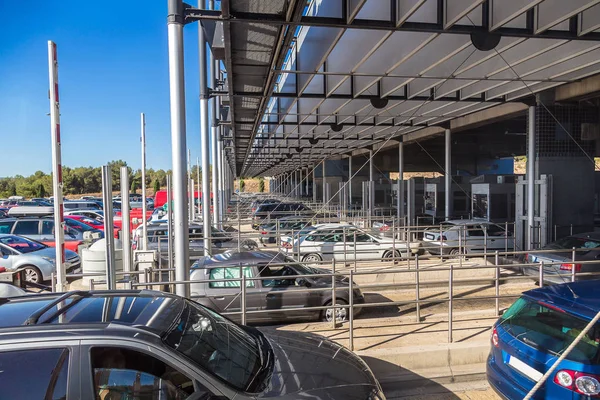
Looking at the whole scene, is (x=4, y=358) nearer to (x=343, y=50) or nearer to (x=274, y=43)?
(x=274, y=43)

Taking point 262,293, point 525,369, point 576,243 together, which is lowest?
point 262,293

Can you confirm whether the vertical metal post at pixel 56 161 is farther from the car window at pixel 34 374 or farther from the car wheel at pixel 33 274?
the car wheel at pixel 33 274

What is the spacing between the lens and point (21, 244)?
42.8 ft

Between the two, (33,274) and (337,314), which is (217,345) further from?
(33,274)

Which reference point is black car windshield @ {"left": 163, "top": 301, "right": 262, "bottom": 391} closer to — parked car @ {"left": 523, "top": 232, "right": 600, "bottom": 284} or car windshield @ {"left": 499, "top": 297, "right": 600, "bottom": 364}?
car windshield @ {"left": 499, "top": 297, "right": 600, "bottom": 364}

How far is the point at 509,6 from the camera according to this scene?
713cm

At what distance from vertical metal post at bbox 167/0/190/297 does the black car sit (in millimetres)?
2231

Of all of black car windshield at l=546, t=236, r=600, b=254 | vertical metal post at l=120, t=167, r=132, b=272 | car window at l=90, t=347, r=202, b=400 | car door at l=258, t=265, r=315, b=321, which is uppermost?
vertical metal post at l=120, t=167, r=132, b=272

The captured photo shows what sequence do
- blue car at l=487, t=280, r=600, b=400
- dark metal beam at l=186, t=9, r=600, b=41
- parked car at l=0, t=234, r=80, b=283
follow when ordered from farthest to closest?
parked car at l=0, t=234, r=80, b=283 < dark metal beam at l=186, t=9, r=600, b=41 < blue car at l=487, t=280, r=600, b=400

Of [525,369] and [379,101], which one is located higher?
[379,101]

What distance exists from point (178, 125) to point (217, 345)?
11.6 feet

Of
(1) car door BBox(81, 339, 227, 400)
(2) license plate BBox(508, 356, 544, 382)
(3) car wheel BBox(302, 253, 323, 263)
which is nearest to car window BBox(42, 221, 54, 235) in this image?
(3) car wheel BBox(302, 253, 323, 263)

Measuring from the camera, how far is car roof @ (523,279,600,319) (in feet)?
13.2

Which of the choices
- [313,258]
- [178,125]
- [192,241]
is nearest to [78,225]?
[192,241]
